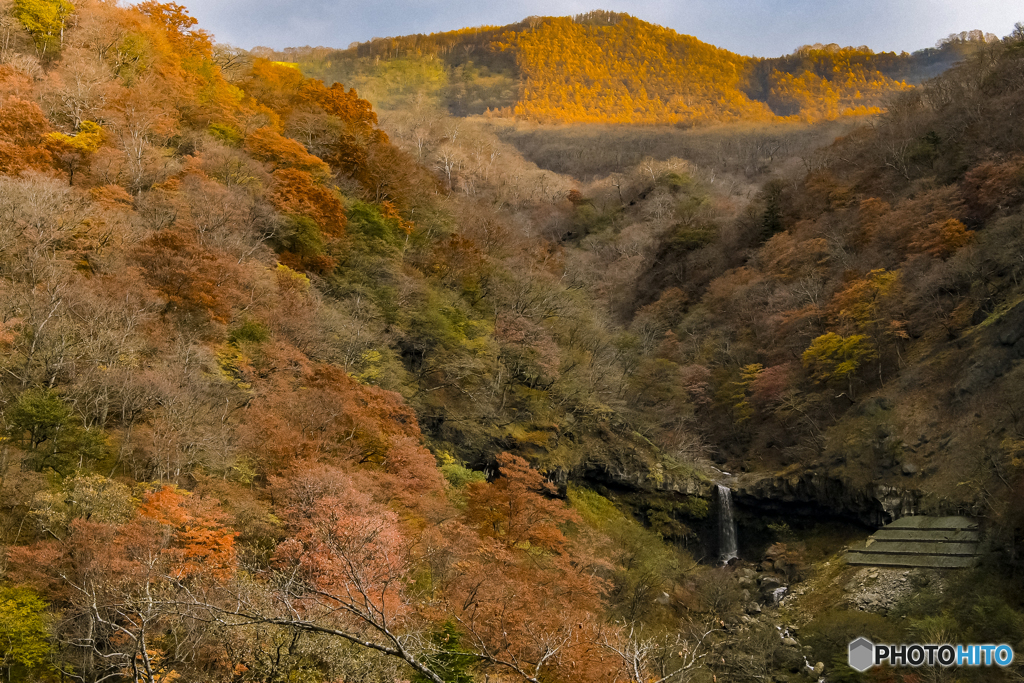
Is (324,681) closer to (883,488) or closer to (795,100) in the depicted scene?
(883,488)

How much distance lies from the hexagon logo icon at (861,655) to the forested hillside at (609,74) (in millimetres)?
93155

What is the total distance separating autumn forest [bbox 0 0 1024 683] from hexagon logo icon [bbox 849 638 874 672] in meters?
0.77

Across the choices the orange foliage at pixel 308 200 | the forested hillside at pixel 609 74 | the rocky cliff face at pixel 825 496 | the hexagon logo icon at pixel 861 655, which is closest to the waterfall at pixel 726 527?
the rocky cliff face at pixel 825 496

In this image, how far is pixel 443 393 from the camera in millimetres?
29484

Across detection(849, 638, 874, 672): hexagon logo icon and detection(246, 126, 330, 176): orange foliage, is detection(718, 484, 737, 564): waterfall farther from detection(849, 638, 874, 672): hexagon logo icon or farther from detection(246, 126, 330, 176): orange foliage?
detection(246, 126, 330, 176): orange foliage

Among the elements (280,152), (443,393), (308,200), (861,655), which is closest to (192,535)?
(443,393)

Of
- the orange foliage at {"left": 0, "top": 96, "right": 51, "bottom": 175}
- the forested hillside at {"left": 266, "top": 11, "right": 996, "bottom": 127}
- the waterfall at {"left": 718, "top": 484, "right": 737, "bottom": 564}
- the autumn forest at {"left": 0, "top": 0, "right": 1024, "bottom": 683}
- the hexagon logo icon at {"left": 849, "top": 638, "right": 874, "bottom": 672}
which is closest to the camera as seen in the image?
the autumn forest at {"left": 0, "top": 0, "right": 1024, "bottom": 683}

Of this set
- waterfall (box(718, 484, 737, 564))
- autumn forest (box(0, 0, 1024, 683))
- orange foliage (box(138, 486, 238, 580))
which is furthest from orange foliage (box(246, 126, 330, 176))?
waterfall (box(718, 484, 737, 564))

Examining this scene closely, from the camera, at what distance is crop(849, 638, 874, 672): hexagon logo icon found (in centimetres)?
2014

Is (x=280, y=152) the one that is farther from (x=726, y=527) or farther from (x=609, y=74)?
(x=609, y=74)

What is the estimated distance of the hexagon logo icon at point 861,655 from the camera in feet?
66.1

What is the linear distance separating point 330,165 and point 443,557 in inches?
1080

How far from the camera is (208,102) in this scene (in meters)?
34.8

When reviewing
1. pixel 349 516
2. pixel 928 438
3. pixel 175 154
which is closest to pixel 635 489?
pixel 928 438
